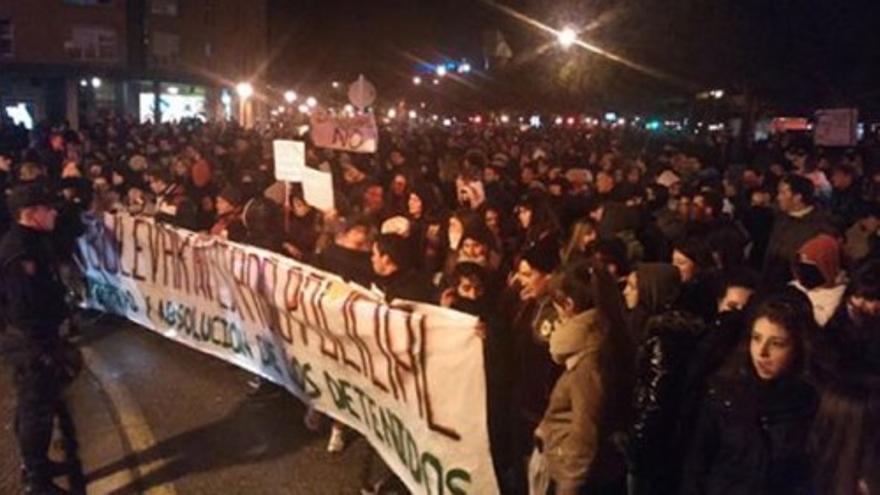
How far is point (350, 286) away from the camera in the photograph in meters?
5.93

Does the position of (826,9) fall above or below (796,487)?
above

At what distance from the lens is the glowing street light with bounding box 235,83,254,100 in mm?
52031

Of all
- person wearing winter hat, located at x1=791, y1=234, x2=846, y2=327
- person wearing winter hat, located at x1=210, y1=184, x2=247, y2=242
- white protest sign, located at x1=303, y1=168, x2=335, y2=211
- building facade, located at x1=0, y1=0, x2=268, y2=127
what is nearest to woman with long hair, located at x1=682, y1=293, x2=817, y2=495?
person wearing winter hat, located at x1=791, y1=234, x2=846, y2=327

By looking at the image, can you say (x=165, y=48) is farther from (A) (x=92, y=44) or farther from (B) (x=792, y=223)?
(B) (x=792, y=223)

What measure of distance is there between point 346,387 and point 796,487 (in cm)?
308

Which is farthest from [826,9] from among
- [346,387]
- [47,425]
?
[47,425]

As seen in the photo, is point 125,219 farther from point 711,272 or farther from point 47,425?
point 711,272

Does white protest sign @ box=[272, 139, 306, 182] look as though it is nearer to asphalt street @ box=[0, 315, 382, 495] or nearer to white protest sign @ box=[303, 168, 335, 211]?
white protest sign @ box=[303, 168, 335, 211]

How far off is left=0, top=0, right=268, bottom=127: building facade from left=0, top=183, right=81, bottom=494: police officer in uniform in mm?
34146

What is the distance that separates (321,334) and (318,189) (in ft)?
9.82

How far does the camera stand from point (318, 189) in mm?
8883

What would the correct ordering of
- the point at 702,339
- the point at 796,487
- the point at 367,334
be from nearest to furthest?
the point at 796,487 < the point at 702,339 < the point at 367,334

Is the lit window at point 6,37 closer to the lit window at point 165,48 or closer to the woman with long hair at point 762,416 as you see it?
the lit window at point 165,48

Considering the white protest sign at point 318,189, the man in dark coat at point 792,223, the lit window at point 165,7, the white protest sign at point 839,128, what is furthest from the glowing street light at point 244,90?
the man in dark coat at point 792,223
